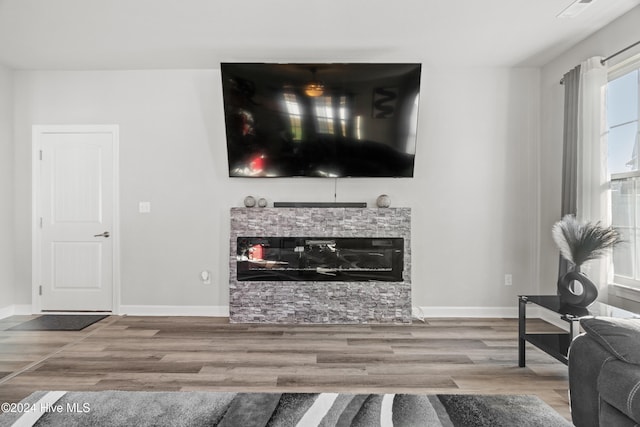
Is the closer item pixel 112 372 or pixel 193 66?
pixel 112 372

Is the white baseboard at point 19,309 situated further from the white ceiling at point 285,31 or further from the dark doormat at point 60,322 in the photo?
the white ceiling at point 285,31

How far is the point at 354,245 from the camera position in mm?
4141

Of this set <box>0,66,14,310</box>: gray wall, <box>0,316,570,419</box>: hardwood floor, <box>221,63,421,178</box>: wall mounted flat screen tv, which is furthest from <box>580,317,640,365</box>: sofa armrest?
<box>0,66,14,310</box>: gray wall

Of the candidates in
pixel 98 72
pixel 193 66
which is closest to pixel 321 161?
pixel 193 66

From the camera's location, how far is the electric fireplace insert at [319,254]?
414 centimetres

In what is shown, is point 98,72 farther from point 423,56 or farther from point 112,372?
point 423,56

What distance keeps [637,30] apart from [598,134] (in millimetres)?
797

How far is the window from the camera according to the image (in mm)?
3080

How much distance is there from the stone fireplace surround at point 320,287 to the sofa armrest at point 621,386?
2.42 metres

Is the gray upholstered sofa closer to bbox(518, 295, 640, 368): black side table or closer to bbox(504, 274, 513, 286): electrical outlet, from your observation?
bbox(518, 295, 640, 368): black side table

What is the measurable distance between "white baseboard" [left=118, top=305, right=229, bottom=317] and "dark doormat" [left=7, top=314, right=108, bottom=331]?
0.91ft

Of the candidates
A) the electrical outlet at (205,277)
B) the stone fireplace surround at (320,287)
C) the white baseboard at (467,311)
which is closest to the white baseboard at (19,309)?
the electrical outlet at (205,277)

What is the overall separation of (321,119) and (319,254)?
55.4 inches

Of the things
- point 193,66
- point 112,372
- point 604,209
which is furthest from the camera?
point 193,66
